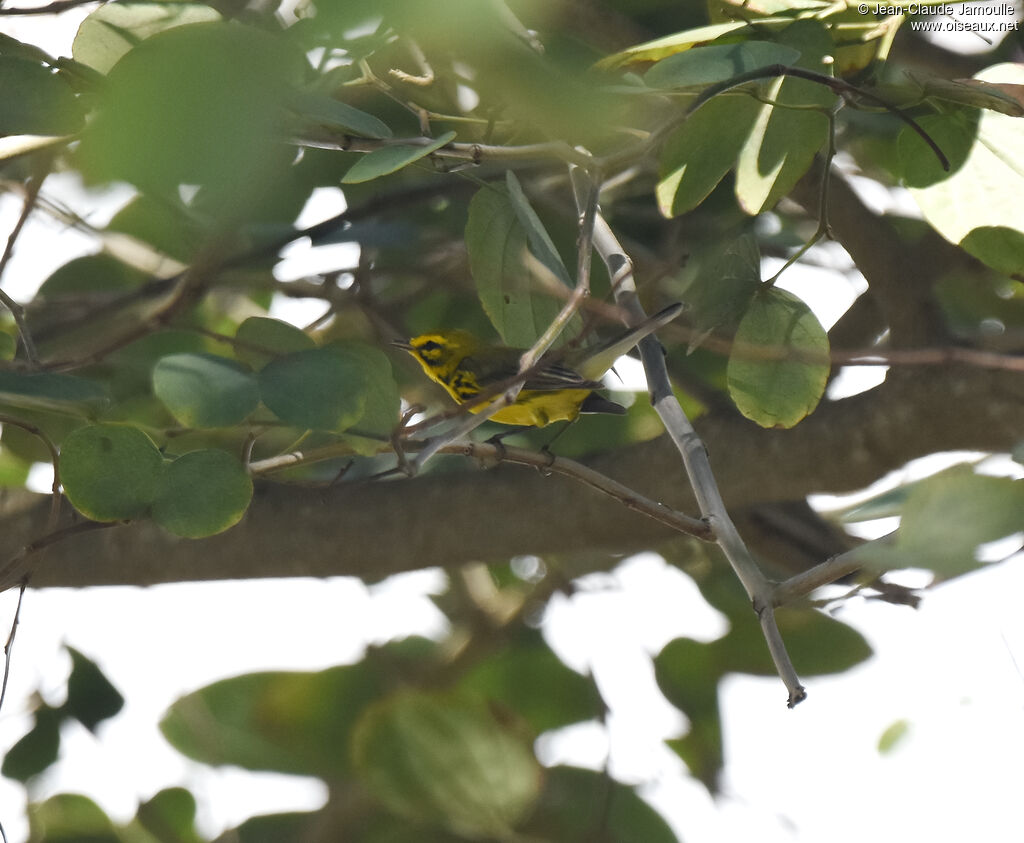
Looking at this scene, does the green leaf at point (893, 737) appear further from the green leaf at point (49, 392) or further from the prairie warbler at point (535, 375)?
the green leaf at point (49, 392)

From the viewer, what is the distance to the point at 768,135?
1087mm

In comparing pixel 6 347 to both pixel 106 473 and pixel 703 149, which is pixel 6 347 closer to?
pixel 106 473

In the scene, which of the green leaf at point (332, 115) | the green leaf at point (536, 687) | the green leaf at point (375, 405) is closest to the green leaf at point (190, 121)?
the green leaf at point (332, 115)

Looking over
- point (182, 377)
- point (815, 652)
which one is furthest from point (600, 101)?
point (815, 652)

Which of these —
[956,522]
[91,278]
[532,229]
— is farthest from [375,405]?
[91,278]

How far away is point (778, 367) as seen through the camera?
106 centimetres

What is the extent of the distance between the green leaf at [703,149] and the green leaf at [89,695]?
1.07m

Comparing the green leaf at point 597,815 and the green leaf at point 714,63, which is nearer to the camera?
the green leaf at point 714,63

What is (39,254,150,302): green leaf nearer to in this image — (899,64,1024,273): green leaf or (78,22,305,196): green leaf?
(899,64,1024,273): green leaf

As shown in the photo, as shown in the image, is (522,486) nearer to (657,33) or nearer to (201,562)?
(201,562)

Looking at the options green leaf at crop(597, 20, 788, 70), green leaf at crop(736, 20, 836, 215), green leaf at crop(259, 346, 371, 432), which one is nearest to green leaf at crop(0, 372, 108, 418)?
green leaf at crop(259, 346, 371, 432)

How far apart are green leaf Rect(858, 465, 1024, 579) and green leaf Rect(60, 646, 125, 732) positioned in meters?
1.29

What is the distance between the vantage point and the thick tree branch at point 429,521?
162 cm

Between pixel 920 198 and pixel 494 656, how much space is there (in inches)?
53.1
